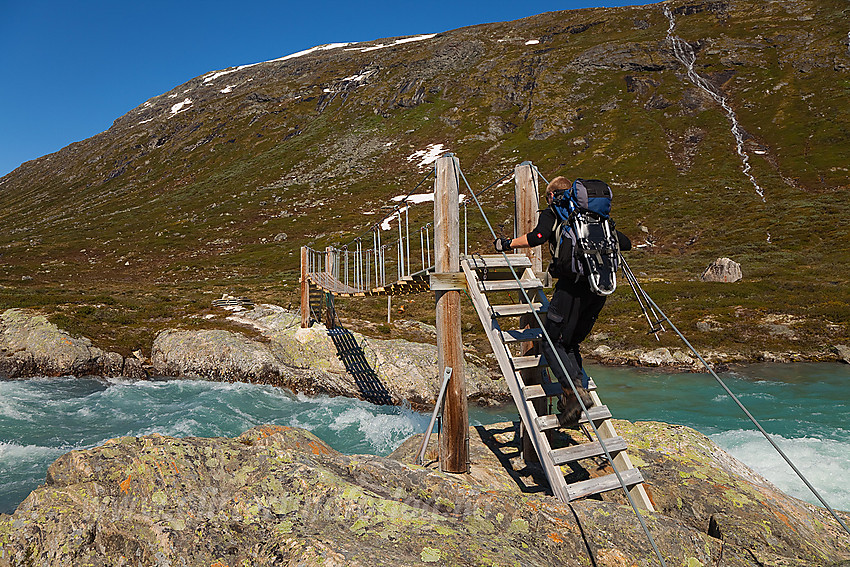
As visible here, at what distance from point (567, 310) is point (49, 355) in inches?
822

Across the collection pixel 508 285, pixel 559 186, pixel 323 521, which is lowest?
pixel 323 521

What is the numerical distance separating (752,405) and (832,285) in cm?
2131

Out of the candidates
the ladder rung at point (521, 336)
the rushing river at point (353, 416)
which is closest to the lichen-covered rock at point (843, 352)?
the rushing river at point (353, 416)

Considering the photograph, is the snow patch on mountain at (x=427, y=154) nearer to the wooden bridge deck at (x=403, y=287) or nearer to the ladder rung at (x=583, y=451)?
the wooden bridge deck at (x=403, y=287)

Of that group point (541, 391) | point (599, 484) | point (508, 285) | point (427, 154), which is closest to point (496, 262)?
point (508, 285)

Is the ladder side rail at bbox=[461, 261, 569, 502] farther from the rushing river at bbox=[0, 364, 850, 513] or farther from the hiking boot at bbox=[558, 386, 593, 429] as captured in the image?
the rushing river at bbox=[0, 364, 850, 513]

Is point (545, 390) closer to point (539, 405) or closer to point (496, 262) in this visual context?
point (539, 405)

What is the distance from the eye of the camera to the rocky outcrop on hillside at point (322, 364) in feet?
57.6

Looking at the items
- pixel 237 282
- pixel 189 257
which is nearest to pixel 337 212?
pixel 189 257

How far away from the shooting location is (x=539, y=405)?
756 cm

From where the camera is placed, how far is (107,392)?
54.2ft

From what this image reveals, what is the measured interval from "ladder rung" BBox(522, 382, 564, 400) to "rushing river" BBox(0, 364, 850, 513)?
7.16 m

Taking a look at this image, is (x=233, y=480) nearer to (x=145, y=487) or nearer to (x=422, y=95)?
(x=145, y=487)

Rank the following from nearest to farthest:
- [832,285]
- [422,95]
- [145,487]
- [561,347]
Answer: [145,487], [561,347], [832,285], [422,95]
